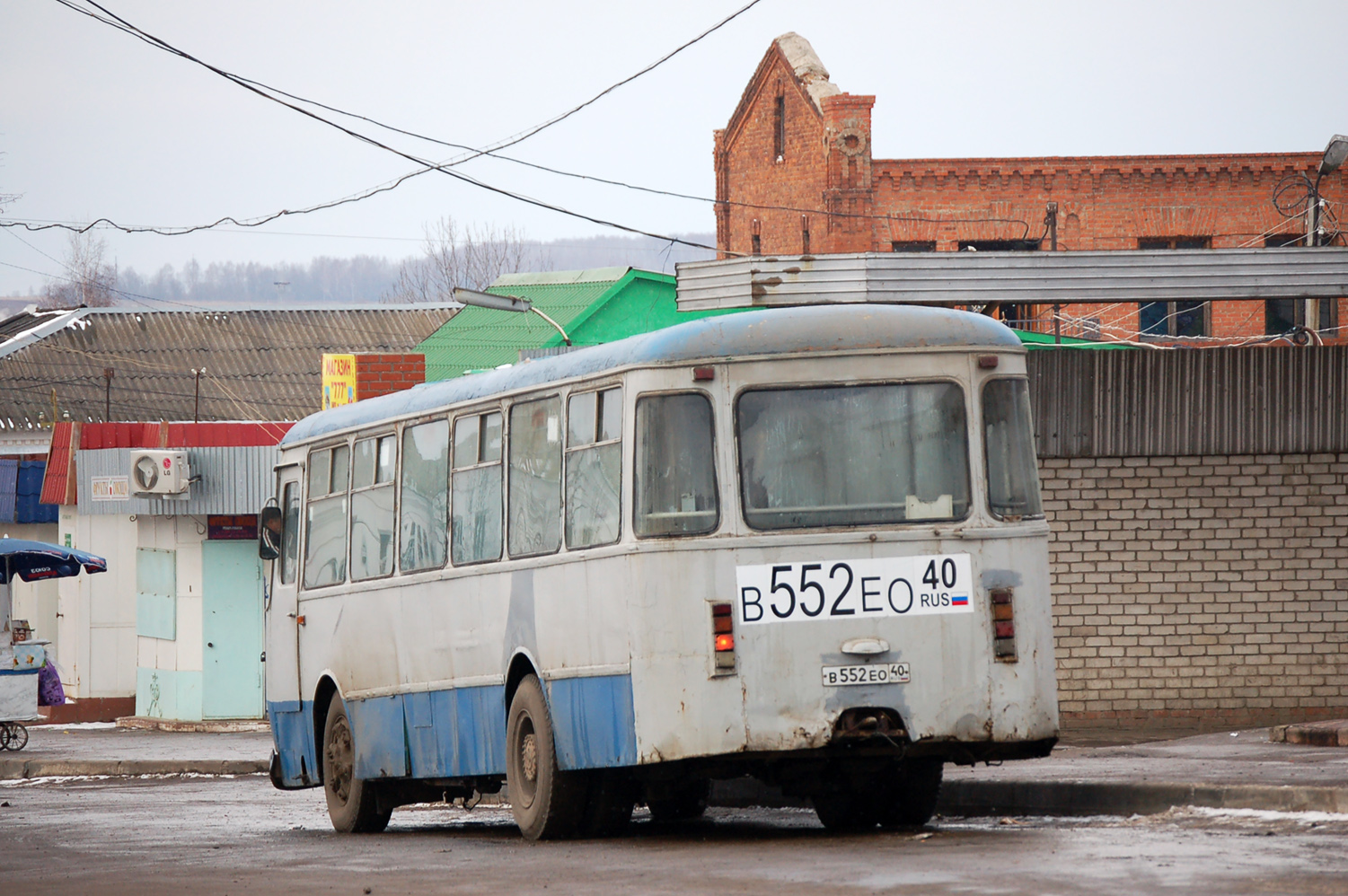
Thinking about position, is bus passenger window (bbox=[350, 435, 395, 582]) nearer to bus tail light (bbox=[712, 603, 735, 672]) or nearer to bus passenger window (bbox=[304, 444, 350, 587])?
bus passenger window (bbox=[304, 444, 350, 587])

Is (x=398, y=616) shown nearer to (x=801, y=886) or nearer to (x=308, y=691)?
(x=308, y=691)

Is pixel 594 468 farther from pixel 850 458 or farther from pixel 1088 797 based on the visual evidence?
pixel 1088 797

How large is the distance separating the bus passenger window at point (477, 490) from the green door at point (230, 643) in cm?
1647

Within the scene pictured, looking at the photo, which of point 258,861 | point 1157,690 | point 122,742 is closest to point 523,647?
point 258,861

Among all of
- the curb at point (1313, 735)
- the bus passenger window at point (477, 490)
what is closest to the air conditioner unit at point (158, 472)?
the bus passenger window at point (477, 490)

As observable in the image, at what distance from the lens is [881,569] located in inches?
400

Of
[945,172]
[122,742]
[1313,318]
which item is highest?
[945,172]

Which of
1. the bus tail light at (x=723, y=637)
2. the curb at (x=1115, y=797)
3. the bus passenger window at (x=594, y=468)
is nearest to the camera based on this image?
the bus tail light at (x=723, y=637)

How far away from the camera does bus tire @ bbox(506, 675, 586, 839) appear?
11.1 m

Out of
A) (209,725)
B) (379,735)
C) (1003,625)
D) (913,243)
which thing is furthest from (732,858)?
(913,243)

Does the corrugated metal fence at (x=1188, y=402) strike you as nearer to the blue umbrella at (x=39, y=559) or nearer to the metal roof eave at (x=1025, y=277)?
the metal roof eave at (x=1025, y=277)

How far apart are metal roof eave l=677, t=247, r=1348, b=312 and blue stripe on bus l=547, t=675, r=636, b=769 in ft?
20.1

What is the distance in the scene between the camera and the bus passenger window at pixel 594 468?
10562 mm

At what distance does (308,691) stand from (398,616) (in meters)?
2.08
